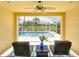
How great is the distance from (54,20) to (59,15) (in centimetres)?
42

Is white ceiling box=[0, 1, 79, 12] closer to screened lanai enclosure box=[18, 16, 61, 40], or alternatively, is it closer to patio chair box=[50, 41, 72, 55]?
screened lanai enclosure box=[18, 16, 61, 40]

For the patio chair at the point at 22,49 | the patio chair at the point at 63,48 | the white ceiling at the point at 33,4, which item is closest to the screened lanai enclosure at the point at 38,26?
the white ceiling at the point at 33,4

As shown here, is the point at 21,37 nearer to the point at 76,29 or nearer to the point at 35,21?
the point at 35,21

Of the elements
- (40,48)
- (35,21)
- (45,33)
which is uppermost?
(35,21)

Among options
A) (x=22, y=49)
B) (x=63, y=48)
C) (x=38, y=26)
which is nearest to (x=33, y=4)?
(x=22, y=49)

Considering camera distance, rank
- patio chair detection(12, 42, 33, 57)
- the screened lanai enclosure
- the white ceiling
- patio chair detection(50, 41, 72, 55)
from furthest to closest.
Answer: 1. the screened lanai enclosure
2. patio chair detection(50, 41, 72, 55)
3. patio chair detection(12, 42, 33, 57)
4. the white ceiling

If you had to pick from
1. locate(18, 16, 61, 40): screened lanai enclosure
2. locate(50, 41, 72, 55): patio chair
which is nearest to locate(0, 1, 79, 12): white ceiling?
locate(18, 16, 61, 40): screened lanai enclosure

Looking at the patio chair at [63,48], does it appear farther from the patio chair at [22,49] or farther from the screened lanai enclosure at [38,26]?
Answer: the screened lanai enclosure at [38,26]

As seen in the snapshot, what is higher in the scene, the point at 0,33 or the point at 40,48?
the point at 0,33

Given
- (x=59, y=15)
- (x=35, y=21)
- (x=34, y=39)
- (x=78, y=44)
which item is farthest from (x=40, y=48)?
(x=59, y=15)

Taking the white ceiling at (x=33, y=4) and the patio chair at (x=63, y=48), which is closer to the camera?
the white ceiling at (x=33, y=4)

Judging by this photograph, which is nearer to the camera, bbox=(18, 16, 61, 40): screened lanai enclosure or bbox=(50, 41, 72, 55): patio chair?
bbox=(50, 41, 72, 55): patio chair

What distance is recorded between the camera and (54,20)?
221 inches

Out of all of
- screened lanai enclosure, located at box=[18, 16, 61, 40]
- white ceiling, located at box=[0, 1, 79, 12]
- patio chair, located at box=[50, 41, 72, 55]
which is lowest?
patio chair, located at box=[50, 41, 72, 55]
